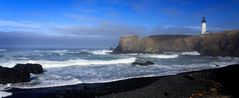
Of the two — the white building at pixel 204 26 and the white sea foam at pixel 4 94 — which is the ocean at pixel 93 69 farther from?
the white building at pixel 204 26

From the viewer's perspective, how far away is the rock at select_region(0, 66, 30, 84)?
18.9 meters

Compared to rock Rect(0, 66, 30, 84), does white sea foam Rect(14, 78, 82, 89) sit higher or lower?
lower

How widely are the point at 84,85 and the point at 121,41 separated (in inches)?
2247

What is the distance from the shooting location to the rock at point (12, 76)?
62.1ft

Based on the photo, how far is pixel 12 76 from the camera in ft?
63.5

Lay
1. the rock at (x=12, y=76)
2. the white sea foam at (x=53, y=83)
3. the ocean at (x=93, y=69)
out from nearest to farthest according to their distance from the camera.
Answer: the white sea foam at (x=53, y=83), the rock at (x=12, y=76), the ocean at (x=93, y=69)

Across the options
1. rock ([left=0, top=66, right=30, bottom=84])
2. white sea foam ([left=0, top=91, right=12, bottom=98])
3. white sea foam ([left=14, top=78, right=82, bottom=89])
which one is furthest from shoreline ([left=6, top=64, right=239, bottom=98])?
rock ([left=0, top=66, right=30, bottom=84])

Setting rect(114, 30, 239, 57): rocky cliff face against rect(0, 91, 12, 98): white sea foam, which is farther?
rect(114, 30, 239, 57): rocky cliff face

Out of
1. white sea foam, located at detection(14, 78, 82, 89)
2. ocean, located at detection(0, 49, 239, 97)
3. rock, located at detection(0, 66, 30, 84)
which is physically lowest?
ocean, located at detection(0, 49, 239, 97)

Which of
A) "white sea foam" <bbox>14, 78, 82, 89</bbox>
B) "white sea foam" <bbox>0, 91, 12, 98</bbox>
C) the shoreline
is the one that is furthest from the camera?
"white sea foam" <bbox>14, 78, 82, 89</bbox>

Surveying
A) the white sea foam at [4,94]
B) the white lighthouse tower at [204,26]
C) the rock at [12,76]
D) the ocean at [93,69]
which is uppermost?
the white lighthouse tower at [204,26]

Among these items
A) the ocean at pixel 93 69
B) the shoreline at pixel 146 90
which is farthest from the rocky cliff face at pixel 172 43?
the shoreline at pixel 146 90

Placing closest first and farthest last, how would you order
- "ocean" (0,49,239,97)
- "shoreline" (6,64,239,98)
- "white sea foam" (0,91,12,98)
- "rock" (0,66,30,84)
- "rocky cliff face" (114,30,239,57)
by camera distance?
"shoreline" (6,64,239,98), "white sea foam" (0,91,12,98), "rock" (0,66,30,84), "ocean" (0,49,239,97), "rocky cliff face" (114,30,239,57)

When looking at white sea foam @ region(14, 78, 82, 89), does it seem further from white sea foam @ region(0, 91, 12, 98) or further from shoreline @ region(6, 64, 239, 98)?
white sea foam @ region(0, 91, 12, 98)
